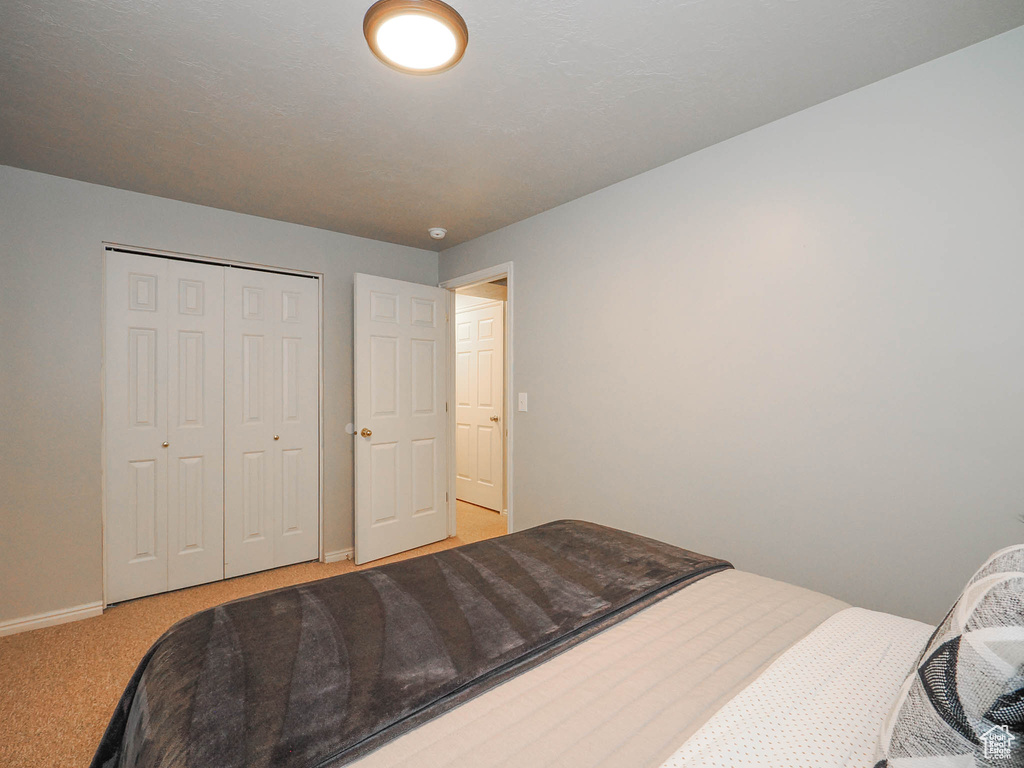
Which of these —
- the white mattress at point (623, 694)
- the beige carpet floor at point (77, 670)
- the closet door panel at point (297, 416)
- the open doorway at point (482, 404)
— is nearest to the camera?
the white mattress at point (623, 694)

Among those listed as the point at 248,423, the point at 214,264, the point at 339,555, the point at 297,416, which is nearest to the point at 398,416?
the point at 297,416

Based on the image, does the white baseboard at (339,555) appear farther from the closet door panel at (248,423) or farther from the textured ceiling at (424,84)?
the textured ceiling at (424,84)

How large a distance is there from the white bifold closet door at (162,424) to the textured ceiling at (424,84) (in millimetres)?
657

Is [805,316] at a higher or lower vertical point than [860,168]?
lower

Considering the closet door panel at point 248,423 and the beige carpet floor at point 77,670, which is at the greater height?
the closet door panel at point 248,423

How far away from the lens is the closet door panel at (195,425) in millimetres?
3025

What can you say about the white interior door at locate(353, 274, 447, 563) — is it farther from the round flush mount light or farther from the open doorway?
the round flush mount light

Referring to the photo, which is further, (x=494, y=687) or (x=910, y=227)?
(x=910, y=227)

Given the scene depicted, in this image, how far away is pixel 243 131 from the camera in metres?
2.16

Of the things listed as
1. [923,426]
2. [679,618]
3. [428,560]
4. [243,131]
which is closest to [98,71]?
[243,131]

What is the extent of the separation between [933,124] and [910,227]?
14.5 inches

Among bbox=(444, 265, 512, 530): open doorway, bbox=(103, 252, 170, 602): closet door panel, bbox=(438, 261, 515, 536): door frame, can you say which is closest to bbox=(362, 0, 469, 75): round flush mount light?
bbox=(438, 261, 515, 536): door frame

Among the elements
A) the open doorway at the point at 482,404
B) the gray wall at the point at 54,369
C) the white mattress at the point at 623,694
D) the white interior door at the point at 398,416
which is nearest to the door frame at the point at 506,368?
the white interior door at the point at 398,416

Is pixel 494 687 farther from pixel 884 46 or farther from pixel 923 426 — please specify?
pixel 884 46
